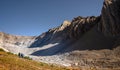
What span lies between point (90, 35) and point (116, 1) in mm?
22002

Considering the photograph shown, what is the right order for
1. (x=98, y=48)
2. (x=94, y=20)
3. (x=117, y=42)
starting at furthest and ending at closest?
(x=94, y=20), (x=98, y=48), (x=117, y=42)

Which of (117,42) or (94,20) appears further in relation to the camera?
(94,20)

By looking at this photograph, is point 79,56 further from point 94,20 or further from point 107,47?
point 94,20

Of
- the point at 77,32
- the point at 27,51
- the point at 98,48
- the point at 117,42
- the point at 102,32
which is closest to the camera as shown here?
the point at 117,42

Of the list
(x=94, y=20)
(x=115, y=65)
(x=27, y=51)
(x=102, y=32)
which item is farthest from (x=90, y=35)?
(x=27, y=51)

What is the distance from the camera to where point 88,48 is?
341 ft

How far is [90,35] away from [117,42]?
27728 millimetres

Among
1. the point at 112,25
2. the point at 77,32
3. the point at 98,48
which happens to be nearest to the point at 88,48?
the point at 98,48

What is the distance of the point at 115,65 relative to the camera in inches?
2844

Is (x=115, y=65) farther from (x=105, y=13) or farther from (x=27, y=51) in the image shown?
(x=27, y=51)

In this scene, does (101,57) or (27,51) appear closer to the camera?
(101,57)

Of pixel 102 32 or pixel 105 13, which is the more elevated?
pixel 105 13

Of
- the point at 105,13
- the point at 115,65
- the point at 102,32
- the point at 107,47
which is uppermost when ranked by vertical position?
the point at 105,13

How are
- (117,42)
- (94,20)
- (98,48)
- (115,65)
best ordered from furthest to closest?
(94,20) → (98,48) → (117,42) → (115,65)
